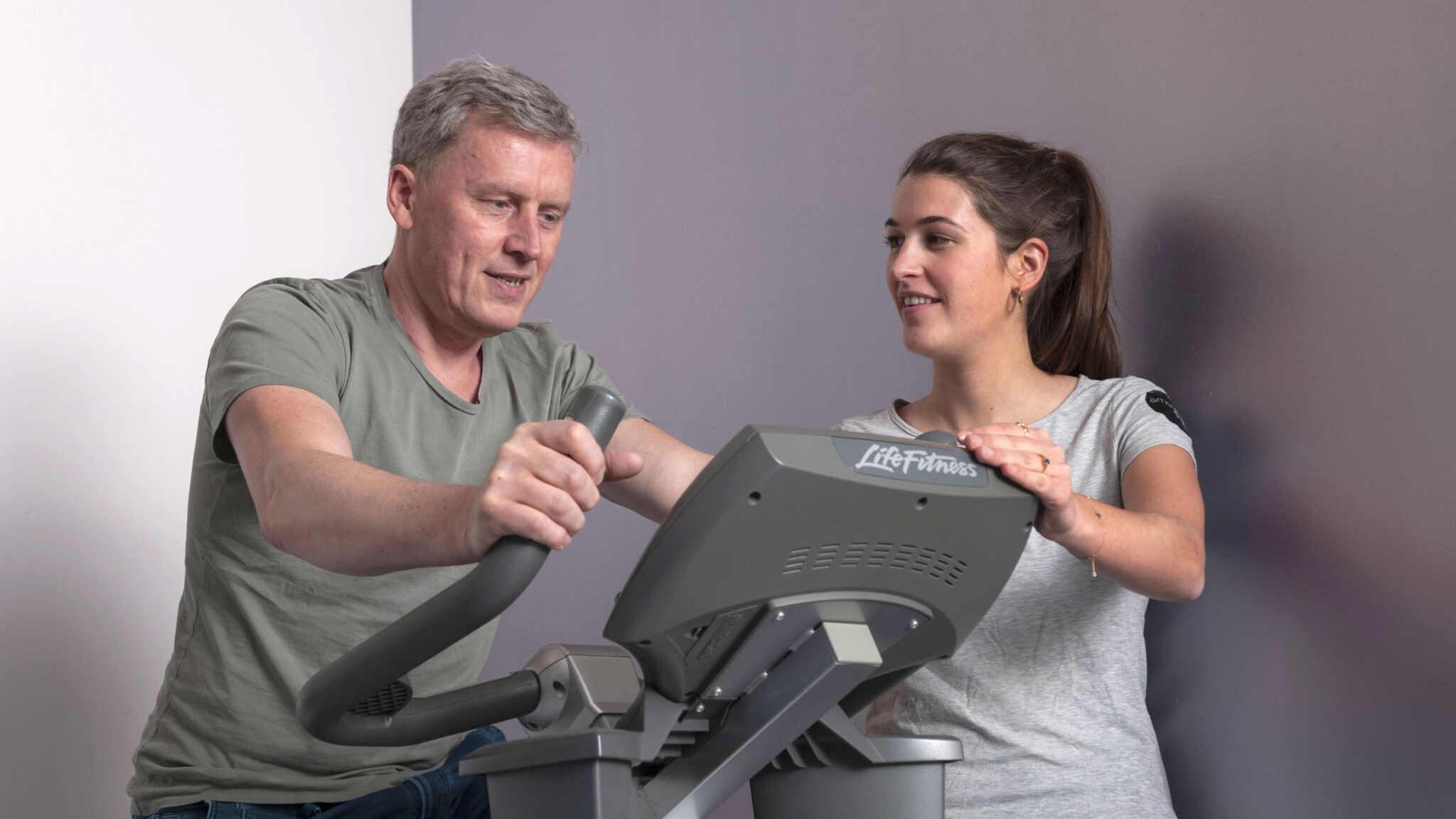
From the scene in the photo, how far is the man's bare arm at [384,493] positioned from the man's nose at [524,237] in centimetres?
39

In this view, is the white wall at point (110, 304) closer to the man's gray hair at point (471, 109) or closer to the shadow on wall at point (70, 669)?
the shadow on wall at point (70, 669)

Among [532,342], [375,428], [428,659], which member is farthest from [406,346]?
[428,659]

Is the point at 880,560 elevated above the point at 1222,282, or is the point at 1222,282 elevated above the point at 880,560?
the point at 1222,282


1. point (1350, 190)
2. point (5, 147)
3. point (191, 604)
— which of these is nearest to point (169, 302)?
point (5, 147)

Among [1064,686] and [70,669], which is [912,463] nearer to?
[1064,686]

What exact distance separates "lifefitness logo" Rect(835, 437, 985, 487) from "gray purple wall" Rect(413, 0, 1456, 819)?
82 cm

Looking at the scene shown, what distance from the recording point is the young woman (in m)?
1.50

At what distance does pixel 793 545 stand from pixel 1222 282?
1.11 meters

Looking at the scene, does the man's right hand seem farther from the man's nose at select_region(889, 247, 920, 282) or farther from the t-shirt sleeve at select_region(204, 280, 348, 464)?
the man's nose at select_region(889, 247, 920, 282)

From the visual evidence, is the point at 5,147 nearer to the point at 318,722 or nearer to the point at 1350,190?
the point at 318,722

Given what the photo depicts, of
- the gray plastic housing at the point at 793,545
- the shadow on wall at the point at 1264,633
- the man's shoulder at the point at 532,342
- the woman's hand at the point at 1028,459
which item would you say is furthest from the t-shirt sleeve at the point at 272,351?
the shadow on wall at the point at 1264,633

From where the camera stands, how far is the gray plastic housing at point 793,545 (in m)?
0.80

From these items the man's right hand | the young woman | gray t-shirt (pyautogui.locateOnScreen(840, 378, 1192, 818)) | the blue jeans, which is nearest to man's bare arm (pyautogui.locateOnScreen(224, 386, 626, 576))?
the man's right hand

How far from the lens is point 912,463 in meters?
0.86
